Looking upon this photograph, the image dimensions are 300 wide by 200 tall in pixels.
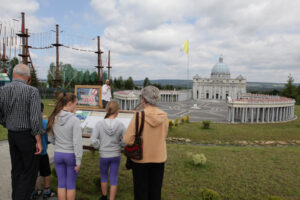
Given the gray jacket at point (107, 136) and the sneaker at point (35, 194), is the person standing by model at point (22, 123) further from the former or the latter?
the gray jacket at point (107, 136)

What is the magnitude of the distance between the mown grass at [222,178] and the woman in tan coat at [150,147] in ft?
8.76

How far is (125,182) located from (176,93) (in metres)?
85.0

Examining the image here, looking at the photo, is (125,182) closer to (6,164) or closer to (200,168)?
(200,168)

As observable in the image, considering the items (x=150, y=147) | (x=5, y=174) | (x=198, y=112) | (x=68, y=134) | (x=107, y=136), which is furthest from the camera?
(x=198, y=112)

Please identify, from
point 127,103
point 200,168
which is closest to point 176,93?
point 127,103

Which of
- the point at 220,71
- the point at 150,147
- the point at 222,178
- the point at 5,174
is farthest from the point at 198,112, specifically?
the point at 220,71

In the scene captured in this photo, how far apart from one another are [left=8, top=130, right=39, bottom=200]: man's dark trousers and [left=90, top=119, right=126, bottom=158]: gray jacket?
5.22 ft

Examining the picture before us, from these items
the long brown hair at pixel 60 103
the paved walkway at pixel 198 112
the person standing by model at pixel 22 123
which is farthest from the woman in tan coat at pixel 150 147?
the paved walkway at pixel 198 112

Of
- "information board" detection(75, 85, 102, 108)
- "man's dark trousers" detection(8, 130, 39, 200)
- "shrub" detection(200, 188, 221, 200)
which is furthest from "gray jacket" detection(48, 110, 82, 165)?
"shrub" detection(200, 188, 221, 200)

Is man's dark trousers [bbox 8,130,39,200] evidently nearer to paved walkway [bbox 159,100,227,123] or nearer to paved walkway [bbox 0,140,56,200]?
paved walkway [bbox 0,140,56,200]

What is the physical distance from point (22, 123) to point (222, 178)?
810 cm

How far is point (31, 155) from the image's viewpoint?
5336 millimetres

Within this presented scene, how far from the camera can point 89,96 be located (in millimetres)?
8867

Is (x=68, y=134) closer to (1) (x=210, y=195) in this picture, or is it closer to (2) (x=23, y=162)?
(2) (x=23, y=162)
